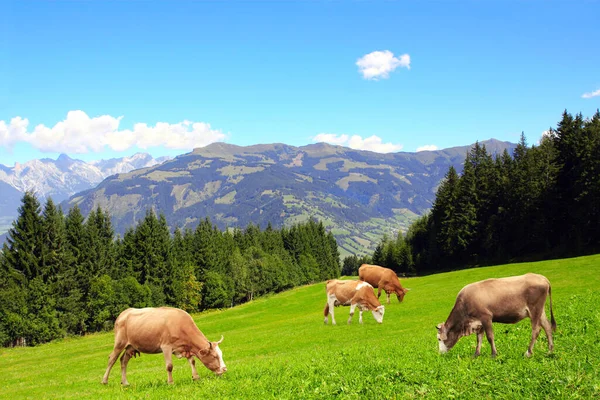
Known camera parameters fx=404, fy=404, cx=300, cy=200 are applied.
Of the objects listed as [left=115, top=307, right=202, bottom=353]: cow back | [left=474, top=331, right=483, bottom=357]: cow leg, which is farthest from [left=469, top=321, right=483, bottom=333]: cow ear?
[left=115, top=307, right=202, bottom=353]: cow back

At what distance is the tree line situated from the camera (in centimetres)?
5838

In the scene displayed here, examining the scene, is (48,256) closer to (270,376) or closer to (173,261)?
(173,261)

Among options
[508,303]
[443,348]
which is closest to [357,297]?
[443,348]

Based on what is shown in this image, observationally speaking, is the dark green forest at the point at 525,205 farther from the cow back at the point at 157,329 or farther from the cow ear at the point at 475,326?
the cow back at the point at 157,329

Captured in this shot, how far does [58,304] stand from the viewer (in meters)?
60.6

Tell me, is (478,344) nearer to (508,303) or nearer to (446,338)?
(446,338)

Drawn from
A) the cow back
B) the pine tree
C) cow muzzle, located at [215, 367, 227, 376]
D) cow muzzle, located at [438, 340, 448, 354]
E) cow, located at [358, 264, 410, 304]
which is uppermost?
the pine tree

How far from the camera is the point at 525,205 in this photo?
240ft

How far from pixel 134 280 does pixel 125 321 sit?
199 feet

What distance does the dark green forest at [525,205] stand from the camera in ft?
208

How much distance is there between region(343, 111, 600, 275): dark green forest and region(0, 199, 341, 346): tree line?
4933 cm

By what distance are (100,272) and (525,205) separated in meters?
76.2

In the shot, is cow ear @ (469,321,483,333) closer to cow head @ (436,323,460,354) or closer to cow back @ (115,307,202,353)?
cow head @ (436,323,460,354)

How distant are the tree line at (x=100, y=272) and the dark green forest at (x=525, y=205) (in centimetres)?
4933
